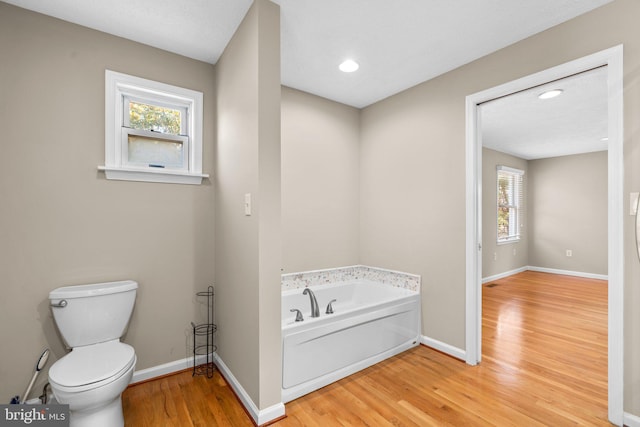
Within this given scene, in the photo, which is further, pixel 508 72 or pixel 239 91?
pixel 508 72

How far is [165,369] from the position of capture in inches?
91.8

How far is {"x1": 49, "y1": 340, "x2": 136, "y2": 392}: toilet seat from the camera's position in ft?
4.99

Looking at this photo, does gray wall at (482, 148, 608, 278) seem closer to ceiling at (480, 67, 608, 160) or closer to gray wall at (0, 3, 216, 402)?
ceiling at (480, 67, 608, 160)

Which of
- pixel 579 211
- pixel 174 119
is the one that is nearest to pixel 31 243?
pixel 174 119

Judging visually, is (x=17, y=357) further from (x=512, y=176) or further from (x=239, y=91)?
(x=512, y=176)

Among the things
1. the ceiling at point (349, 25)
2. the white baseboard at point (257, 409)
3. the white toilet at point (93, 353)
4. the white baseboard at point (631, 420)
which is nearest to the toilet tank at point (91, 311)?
the white toilet at point (93, 353)

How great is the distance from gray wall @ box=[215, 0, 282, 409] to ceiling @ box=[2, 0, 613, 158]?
28 cm

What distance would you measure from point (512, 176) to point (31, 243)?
7.47 m

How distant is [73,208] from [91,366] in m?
1.04

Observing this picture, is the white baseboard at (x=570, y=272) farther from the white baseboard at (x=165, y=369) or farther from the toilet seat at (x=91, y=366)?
the toilet seat at (x=91, y=366)

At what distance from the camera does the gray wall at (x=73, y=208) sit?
186 centimetres

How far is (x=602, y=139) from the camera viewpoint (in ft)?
16.0

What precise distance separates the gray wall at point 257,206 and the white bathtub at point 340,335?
22 cm

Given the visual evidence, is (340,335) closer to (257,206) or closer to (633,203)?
(257,206)
